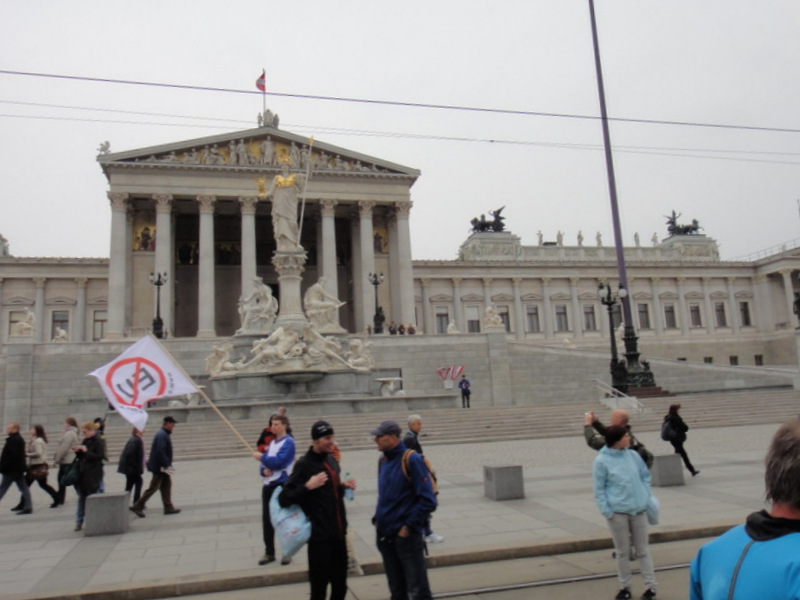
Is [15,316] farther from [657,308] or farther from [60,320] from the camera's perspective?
[657,308]

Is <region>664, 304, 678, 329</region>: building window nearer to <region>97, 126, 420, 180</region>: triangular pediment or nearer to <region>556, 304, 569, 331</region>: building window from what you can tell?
<region>556, 304, 569, 331</region>: building window

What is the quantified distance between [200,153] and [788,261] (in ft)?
199

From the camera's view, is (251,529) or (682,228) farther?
(682,228)

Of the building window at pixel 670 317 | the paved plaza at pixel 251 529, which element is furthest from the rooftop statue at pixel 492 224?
the paved plaza at pixel 251 529

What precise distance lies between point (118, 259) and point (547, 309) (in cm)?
4080

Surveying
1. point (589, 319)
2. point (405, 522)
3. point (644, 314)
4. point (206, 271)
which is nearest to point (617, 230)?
point (405, 522)

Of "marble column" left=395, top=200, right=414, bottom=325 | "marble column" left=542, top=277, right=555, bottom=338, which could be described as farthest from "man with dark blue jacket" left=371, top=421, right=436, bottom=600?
"marble column" left=542, top=277, right=555, bottom=338

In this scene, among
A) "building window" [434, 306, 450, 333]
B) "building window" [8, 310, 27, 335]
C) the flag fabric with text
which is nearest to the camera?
the flag fabric with text

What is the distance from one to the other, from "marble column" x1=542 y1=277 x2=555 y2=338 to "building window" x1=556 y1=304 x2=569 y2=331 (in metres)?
0.88

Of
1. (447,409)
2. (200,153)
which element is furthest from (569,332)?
(447,409)

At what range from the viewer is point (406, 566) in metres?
5.23

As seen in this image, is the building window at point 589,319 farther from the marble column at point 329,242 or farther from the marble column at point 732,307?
the marble column at point 329,242

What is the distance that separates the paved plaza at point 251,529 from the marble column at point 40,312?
1945 inches

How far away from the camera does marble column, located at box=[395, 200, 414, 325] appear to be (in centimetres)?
5484
